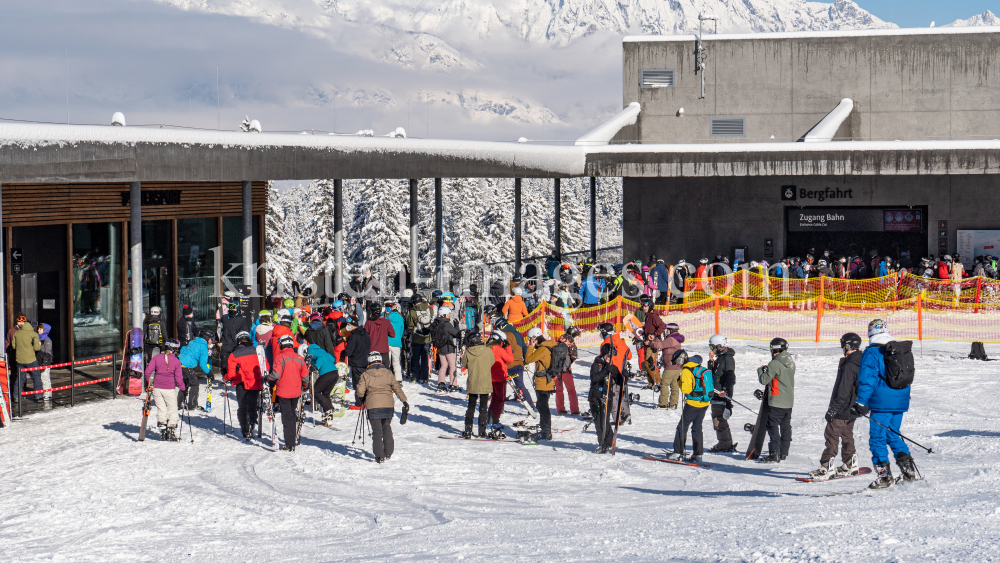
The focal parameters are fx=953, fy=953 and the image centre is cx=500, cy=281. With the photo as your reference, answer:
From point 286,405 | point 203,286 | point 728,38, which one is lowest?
point 286,405

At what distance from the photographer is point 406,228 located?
5916cm

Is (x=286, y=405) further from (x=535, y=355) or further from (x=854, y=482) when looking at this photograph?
(x=854, y=482)

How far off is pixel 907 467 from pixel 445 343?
8812 mm

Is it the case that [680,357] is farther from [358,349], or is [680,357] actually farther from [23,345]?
[23,345]

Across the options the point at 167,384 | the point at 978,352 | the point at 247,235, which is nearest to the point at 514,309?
the point at 247,235

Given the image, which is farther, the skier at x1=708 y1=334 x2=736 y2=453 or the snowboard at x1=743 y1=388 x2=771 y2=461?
the skier at x1=708 y1=334 x2=736 y2=453

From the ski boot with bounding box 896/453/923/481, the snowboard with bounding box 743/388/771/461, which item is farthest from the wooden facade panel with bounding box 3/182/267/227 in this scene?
the ski boot with bounding box 896/453/923/481

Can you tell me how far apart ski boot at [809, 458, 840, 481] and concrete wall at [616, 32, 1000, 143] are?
84.3 feet

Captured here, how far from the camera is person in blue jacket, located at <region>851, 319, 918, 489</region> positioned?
9688 millimetres

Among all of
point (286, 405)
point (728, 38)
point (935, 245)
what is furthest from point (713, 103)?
point (286, 405)

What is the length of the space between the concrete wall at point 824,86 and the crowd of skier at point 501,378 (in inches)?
799

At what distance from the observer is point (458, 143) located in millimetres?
22953

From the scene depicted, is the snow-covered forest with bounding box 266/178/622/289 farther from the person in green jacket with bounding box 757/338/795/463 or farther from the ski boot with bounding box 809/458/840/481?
the ski boot with bounding box 809/458/840/481

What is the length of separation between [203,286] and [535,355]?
11.7 metres
